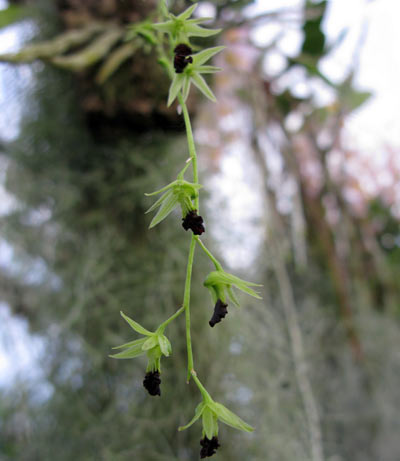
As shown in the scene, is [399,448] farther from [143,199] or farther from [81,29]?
[81,29]

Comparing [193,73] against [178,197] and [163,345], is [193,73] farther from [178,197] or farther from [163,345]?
[163,345]

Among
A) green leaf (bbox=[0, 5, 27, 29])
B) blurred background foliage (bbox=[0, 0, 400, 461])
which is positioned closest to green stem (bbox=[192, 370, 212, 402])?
blurred background foliage (bbox=[0, 0, 400, 461])

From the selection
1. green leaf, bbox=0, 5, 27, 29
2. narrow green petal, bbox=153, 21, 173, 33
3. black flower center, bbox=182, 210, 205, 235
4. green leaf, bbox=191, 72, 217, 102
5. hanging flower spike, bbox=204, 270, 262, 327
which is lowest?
hanging flower spike, bbox=204, 270, 262, 327

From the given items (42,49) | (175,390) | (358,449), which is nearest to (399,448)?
(358,449)

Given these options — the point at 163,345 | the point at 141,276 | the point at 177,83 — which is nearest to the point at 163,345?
the point at 163,345

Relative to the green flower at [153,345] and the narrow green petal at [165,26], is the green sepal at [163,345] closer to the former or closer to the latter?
the green flower at [153,345]

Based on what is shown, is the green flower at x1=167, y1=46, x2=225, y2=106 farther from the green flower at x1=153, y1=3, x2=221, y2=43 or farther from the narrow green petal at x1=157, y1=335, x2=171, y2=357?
the narrow green petal at x1=157, y1=335, x2=171, y2=357

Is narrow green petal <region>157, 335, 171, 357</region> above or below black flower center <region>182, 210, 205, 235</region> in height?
below
